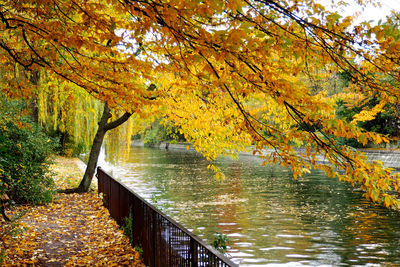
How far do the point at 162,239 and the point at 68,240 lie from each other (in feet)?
11.5

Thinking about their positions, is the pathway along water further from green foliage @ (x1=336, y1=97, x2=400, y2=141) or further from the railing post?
green foliage @ (x1=336, y1=97, x2=400, y2=141)

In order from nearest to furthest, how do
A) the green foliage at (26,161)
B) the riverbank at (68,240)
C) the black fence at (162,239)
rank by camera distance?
the black fence at (162,239) → the riverbank at (68,240) → the green foliage at (26,161)

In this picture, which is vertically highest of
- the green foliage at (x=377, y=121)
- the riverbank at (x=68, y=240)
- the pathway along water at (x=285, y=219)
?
the green foliage at (x=377, y=121)

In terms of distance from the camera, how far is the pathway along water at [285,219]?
915 centimetres

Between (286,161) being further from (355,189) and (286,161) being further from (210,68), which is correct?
(355,189)

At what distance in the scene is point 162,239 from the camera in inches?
211

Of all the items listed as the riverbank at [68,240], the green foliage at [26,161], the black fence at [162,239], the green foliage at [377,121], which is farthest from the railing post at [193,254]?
the green foliage at [377,121]

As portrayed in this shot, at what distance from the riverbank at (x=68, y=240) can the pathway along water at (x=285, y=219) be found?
2.70 meters

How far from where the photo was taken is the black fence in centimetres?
411

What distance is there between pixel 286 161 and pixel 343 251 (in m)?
6.03

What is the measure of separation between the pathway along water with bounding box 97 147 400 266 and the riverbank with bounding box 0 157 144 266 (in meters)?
2.70

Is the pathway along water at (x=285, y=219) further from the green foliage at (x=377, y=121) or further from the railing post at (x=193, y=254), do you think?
the green foliage at (x=377, y=121)

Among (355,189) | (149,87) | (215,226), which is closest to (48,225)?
(215,226)

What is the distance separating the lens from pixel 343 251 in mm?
9359
